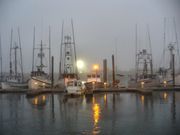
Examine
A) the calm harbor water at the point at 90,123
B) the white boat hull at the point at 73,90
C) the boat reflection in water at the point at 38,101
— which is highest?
the white boat hull at the point at 73,90

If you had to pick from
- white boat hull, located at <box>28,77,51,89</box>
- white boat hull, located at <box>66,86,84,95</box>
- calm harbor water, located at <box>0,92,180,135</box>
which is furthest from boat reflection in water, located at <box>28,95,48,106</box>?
white boat hull, located at <box>28,77,51,89</box>

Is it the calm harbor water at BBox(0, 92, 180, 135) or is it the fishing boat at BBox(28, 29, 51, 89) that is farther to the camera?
the fishing boat at BBox(28, 29, 51, 89)

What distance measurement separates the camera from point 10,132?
16047mm

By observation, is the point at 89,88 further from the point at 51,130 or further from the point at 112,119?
the point at 51,130

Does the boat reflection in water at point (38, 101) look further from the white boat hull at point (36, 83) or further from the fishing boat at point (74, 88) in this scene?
the white boat hull at point (36, 83)

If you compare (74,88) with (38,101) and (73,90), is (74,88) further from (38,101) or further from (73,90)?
(38,101)

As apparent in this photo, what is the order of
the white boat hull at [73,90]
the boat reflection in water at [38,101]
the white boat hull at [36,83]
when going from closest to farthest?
the boat reflection in water at [38,101]
the white boat hull at [73,90]
the white boat hull at [36,83]

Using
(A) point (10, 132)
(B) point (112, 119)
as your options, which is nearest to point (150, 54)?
(B) point (112, 119)

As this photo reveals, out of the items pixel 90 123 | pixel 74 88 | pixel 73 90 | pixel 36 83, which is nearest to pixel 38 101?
pixel 73 90

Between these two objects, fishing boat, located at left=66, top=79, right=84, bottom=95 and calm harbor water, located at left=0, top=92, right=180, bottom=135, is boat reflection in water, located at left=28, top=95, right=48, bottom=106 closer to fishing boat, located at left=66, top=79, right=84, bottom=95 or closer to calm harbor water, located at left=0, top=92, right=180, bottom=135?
fishing boat, located at left=66, top=79, right=84, bottom=95

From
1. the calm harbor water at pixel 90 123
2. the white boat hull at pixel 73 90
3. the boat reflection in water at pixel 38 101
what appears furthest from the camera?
the white boat hull at pixel 73 90

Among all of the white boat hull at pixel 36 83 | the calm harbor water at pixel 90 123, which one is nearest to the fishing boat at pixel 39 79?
the white boat hull at pixel 36 83

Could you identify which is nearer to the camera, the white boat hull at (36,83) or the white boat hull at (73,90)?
the white boat hull at (73,90)

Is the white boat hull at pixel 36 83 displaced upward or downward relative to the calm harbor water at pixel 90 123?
upward
